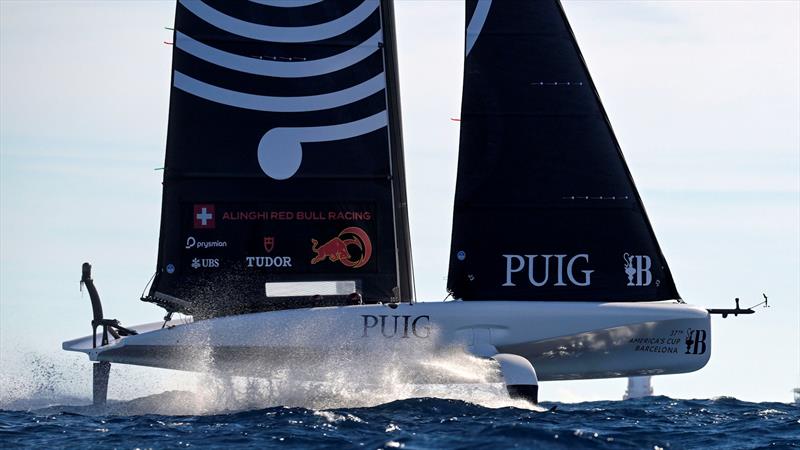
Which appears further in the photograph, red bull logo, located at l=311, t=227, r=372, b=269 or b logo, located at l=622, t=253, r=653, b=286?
red bull logo, located at l=311, t=227, r=372, b=269

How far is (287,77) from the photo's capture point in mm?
23484

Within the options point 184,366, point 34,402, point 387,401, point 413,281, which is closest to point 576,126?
point 413,281

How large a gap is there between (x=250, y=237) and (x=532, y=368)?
4888 mm

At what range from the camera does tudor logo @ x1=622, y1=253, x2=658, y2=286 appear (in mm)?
22953

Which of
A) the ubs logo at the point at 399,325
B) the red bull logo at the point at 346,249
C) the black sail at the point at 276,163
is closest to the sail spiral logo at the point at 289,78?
the black sail at the point at 276,163

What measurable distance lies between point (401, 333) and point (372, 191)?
2.59 metres

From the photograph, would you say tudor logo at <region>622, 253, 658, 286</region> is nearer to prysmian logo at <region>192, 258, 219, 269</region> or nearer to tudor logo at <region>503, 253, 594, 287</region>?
tudor logo at <region>503, 253, 594, 287</region>

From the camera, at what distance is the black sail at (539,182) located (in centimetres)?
2281

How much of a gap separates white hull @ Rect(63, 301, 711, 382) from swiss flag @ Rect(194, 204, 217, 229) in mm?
1773

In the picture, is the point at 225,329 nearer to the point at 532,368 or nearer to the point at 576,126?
the point at 532,368

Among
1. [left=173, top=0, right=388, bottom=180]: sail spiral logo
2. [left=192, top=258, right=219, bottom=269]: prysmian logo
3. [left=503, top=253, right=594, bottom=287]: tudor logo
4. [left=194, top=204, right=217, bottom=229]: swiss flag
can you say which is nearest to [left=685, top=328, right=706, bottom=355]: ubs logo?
[left=503, top=253, right=594, bottom=287]: tudor logo

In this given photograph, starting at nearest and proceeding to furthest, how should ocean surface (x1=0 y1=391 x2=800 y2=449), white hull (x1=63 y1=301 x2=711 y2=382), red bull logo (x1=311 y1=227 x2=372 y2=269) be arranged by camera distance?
ocean surface (x1=0 y1=391 x2=800 y2=449) → white hull (x1=63 y1=301 x2=711 y2=382) → red bull logo (x1=311 y1=227 x2=372 y2=269)

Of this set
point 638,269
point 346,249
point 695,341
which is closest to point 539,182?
point 638,269

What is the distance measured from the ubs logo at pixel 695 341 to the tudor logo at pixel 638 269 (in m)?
1.00
